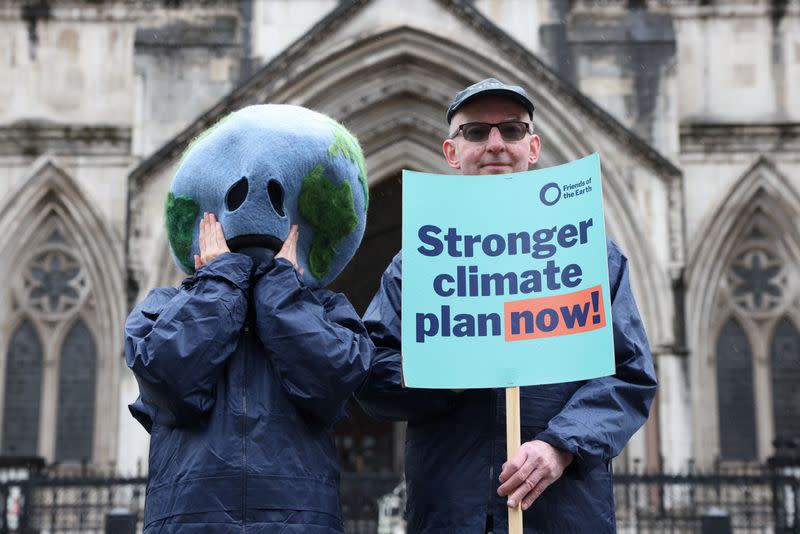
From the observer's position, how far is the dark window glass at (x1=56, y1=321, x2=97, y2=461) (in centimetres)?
1526

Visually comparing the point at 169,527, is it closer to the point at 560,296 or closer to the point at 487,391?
the point at 487,391

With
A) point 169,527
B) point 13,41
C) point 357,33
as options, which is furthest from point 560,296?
point 13,41

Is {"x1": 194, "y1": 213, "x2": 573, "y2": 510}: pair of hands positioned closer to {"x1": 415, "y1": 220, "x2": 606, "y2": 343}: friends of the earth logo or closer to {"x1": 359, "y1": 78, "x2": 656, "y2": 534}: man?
{"x1": 359, "y1": 78, "x2": 656, "y2": 534}: man

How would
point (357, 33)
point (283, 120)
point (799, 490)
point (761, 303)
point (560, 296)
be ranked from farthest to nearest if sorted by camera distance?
1. point (761, 303)
2. point (357, 33)
3. point (799, 490)
4. point (283, 120)
5. point (560, 296)

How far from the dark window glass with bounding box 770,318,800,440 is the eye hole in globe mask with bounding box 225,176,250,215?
1243 centimetres

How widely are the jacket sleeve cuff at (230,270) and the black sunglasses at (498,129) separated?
0.88 m

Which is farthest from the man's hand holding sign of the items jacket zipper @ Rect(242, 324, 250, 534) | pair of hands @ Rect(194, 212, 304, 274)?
jacket zipper @ Rect(242, 324, 250, 534)

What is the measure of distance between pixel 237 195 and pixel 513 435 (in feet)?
3.82

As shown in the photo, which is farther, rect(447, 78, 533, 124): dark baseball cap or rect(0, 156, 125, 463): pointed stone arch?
rect(0, 156, 125, 463): pointed stone arch

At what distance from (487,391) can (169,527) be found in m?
1.06

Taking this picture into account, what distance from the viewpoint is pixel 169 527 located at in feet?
11.4

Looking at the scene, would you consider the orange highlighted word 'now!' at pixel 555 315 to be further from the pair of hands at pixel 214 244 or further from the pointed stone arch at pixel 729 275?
the pointed stone arch at pixel 729 275

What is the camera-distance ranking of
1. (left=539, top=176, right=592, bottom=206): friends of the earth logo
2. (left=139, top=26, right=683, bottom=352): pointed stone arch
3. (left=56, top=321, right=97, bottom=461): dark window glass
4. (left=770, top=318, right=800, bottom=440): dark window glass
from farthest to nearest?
(left=56, top=321, right=97, bottom=461): dark window glass < (left=770, top=318, right=800, bottom=440): dark window glass < (left=139, top=26, right=683, bottom=352): pointed stone arch < (left=539, top=176, right=592, bottom=206): friends of the earth logo

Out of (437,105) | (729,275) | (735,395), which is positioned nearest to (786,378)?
(735,395)
